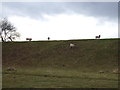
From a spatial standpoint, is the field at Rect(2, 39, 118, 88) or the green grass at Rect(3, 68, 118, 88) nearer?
the green grass at Rect(3, 68, 118, 88)

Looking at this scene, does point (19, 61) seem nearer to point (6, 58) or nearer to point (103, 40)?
point (6, 58)

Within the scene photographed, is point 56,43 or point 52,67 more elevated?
point 56,43

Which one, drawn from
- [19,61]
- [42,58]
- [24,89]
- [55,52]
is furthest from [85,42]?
[24,89]

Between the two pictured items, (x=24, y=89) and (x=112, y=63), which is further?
(x=112, y=63)

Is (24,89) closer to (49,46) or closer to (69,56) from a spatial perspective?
(69,56)

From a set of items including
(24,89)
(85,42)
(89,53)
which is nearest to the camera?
(24,89)

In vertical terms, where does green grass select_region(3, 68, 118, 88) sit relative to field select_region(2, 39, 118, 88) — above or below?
below

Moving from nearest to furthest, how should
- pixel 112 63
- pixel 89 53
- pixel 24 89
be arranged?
1. pixel 24 89
2. pixel 112 63
3. pixel 89 53

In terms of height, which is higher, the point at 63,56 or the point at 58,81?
the point at 63,56

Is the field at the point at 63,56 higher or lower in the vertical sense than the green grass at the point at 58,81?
higher

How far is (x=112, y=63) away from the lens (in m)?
41.1

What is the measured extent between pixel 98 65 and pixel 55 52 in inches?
443

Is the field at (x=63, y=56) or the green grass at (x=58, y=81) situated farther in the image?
the field at (x=63, y=56)

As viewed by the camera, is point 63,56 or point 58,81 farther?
point 63,56
